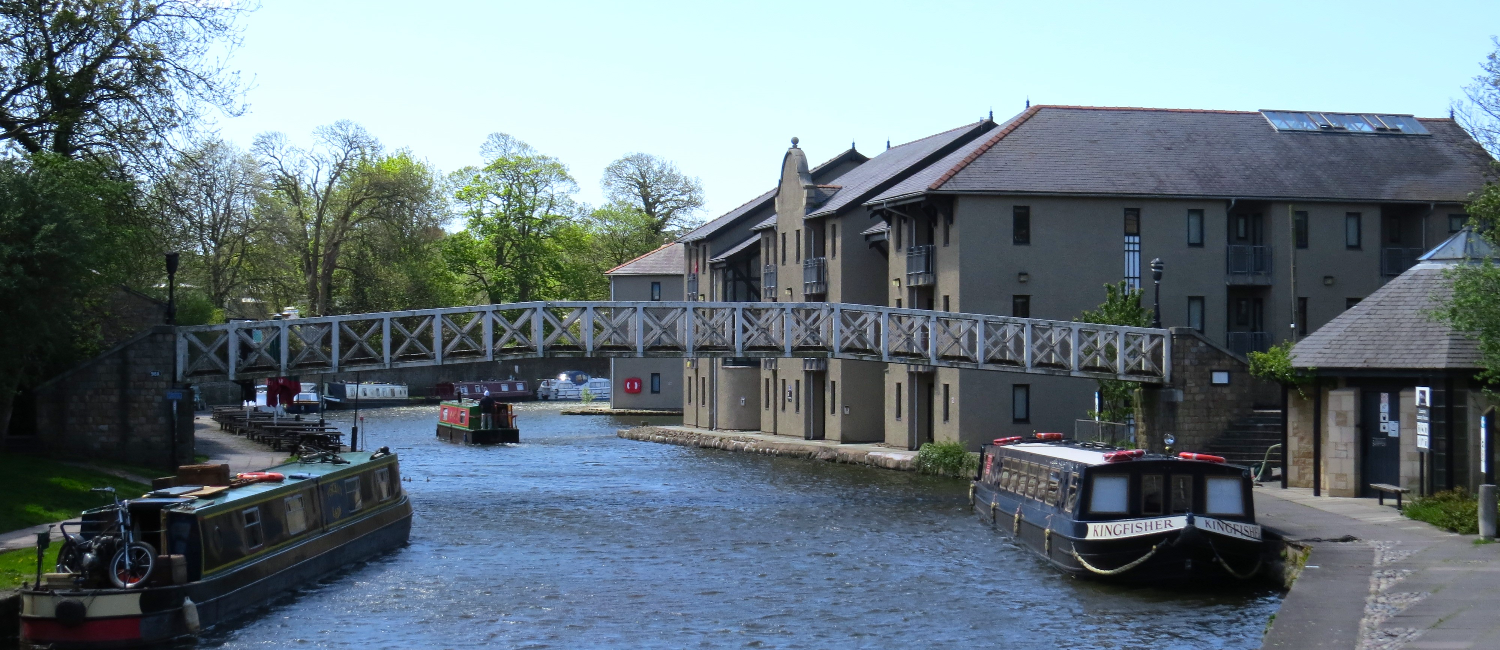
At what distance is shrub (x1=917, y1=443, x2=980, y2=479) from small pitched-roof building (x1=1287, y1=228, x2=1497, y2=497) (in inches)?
466

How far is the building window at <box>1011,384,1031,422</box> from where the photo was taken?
44.5 m

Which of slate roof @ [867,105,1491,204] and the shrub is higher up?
slate roof @ [867,105,1491,204]

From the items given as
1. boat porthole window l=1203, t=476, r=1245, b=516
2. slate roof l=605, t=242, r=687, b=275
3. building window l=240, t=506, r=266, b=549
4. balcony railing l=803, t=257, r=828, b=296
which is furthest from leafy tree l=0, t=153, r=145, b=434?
slate roof l=605, t=242, r=687, b=275

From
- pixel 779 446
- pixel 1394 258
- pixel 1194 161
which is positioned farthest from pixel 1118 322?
Answer: pixel 779 446

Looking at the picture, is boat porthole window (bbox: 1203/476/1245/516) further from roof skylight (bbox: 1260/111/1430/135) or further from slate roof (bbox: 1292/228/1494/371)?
roof skylight (bbox: 1260/111/1430/135)

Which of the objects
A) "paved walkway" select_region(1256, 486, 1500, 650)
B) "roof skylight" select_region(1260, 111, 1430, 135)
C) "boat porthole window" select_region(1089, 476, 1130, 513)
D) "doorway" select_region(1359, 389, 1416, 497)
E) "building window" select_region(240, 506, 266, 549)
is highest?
"roof skylight" select_region(1260, 111, 1430, 135)

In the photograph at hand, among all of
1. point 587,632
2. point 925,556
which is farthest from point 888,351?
point 587,632

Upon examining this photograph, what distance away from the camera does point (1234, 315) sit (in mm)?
46906

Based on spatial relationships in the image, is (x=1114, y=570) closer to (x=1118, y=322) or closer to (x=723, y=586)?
(x=723, y=586)

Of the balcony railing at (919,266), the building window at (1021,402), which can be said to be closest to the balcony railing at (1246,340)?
the building window at (1021,402)

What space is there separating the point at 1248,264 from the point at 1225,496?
79.7 ft

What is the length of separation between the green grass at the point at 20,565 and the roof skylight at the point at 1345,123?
4104 cm

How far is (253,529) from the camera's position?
73.6 ft

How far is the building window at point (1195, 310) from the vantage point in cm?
4609
